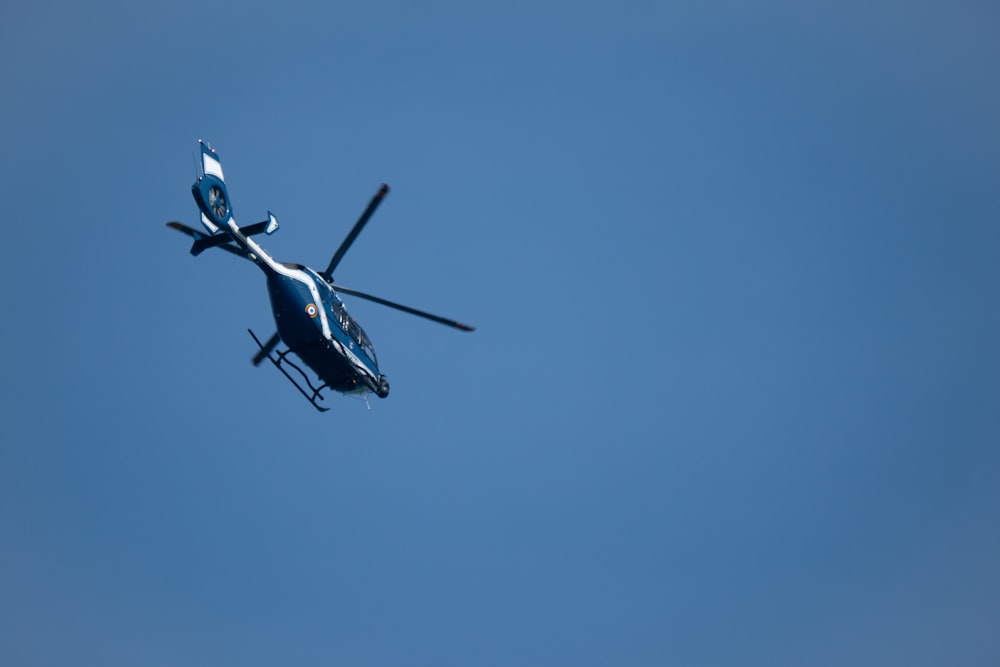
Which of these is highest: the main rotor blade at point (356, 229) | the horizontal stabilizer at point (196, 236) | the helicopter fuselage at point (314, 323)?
the main rotor blade at point (356, 229)

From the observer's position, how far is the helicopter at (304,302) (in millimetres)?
26156

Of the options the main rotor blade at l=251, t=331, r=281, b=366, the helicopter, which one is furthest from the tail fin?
the main rotor blade at l=251, t=331, r=281, b=366

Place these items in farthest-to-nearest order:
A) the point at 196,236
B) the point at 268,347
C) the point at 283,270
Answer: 1. the point at 268,347
2. the point at 283,270
3. the point at 196,236

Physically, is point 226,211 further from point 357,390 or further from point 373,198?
point 357,390

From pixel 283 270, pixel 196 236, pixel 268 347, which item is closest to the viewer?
pixel 196 236

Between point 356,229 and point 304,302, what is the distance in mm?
2024

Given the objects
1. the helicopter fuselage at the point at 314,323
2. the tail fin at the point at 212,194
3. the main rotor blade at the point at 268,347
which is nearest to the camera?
the tail fin at the point at 212,194

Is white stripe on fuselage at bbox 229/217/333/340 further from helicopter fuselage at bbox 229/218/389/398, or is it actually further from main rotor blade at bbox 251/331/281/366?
main rotor blade at bbox 251/331/281/366

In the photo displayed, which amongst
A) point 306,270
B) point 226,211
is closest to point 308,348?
point 306,270

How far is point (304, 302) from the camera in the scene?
89.9 ft

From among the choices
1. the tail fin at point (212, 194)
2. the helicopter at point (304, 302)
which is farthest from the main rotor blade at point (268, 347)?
the tail fin at point (212, 194)

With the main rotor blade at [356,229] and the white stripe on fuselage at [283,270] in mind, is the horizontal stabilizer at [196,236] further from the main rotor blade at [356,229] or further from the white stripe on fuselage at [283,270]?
the main rotor blade at [356,229]

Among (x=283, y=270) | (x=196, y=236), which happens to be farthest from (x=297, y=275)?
(x=196, y=236)

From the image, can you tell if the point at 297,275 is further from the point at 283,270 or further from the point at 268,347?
the point at 268,347
